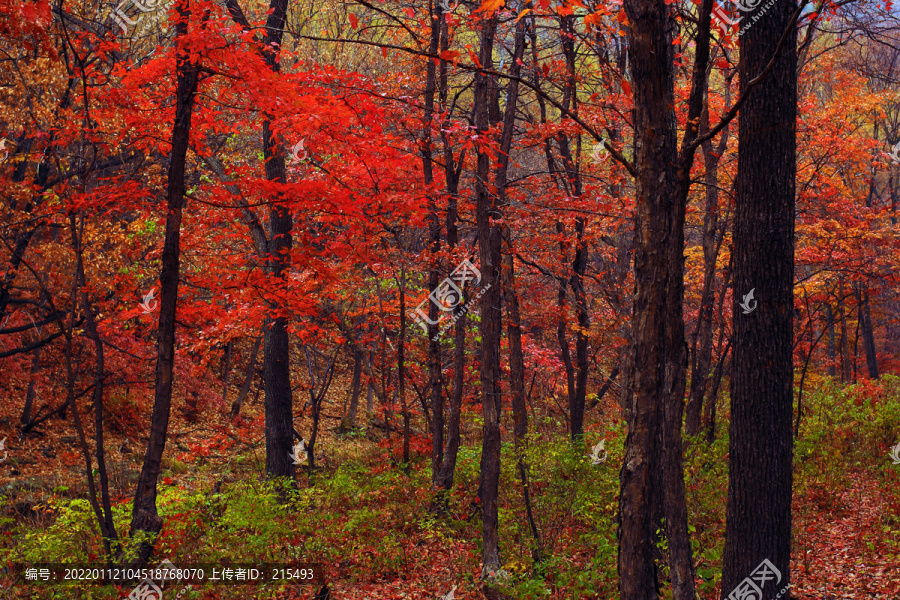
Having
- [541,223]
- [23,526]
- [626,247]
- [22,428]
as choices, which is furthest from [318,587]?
[22,428]

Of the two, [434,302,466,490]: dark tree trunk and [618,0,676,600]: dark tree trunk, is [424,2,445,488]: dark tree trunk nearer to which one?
[434,302,466,490]: dark tree trunk

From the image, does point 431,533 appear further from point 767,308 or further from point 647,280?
point 647,280

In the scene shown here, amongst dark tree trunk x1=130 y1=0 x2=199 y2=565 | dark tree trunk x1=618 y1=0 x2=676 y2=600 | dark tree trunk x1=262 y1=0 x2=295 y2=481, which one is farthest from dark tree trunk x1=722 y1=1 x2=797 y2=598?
dark tree trunk x1=262 y1=0 x2=295 y2=481

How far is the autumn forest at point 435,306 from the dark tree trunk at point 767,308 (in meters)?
0.02

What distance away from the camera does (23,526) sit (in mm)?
9148

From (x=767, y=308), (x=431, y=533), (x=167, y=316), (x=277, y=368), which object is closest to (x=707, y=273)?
(x=767, y=308)

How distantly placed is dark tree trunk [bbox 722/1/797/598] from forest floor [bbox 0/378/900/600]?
2.10 m

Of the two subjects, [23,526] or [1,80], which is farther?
[1,80]

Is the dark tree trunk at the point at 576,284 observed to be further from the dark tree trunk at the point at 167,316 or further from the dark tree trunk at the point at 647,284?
the dark tree trunk at the point at 647,284

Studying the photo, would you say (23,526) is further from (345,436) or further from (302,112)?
(345,436)

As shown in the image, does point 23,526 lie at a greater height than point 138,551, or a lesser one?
lesser

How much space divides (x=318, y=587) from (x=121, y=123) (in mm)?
6180

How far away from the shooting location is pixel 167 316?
663 centimetres

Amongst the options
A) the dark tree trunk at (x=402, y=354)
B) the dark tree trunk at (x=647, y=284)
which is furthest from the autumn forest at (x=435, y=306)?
the dark tree trunk at (x=402, y=354)
